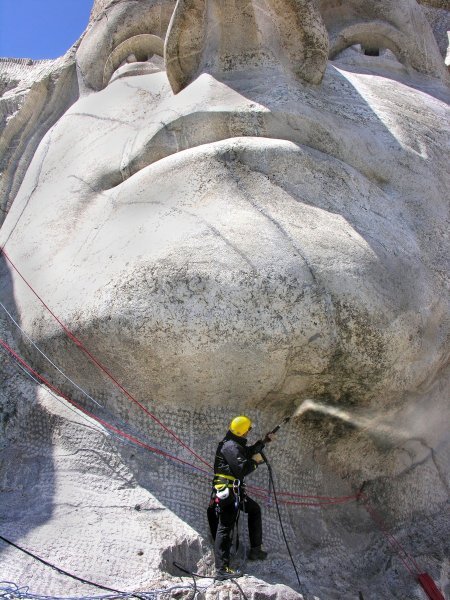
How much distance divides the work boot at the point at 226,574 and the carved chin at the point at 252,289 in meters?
0.82

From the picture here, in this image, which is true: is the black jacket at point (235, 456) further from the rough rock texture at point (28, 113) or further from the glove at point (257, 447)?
the rough rock texture at point (28, 113)

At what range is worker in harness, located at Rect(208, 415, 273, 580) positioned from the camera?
3.50 metres

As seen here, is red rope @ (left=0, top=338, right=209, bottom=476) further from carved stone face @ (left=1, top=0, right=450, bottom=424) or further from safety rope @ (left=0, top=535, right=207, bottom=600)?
safety rope @ (left=0, top=535, right=207, bottom=600)

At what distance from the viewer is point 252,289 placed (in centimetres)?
382

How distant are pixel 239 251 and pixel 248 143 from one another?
2.07 feet

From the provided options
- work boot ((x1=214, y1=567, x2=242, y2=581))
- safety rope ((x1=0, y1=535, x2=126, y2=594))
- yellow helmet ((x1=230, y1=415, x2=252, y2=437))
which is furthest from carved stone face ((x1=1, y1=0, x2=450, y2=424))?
safety rope ((x1=0, y1=535, x2=126, y2=594))

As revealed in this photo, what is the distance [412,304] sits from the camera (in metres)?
4.11

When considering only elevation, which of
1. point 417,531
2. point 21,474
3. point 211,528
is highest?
point 21,474

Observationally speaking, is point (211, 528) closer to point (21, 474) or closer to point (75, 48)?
point (21, 474)

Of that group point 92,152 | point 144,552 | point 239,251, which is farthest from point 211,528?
point 92,152

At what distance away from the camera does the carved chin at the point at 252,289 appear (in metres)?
3.83

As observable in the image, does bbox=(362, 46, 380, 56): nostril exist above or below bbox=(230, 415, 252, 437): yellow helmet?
above

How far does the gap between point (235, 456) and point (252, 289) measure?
2.42ft

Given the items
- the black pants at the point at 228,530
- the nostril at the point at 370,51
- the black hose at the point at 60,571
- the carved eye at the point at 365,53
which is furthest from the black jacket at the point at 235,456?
the nostril at the point at 370,51
